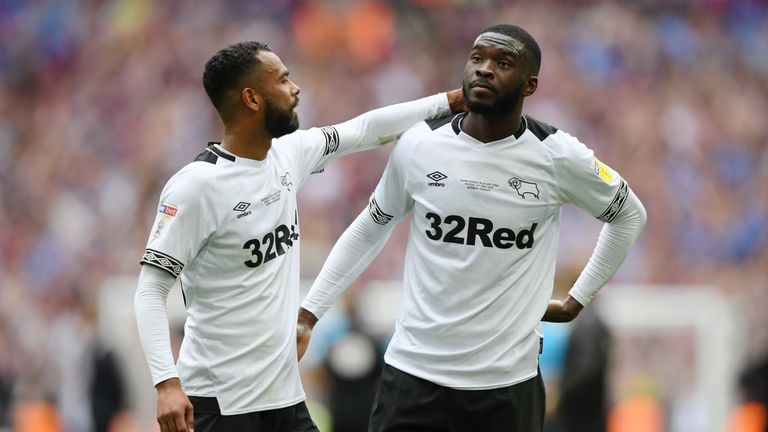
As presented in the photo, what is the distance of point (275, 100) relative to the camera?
18.3 feet

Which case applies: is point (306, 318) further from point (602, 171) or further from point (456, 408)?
point (602, 171)

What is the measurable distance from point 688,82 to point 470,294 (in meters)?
13.0

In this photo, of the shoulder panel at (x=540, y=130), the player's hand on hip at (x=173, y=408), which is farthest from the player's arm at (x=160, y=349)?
the shoulder panel at (x=540, y=130)

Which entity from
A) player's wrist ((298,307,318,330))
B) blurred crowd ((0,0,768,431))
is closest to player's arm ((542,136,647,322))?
player's wrist ((298,307,318,330))

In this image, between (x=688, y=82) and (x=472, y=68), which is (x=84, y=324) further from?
(x=688, y=82)

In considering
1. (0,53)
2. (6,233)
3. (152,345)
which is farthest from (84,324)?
(0,53)

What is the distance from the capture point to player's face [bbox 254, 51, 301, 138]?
5.58 m

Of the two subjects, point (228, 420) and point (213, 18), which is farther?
point (213, 18)

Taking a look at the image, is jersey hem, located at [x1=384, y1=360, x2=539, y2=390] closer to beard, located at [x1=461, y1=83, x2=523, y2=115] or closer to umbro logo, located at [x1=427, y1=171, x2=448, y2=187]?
umbro logo, located at [x1=427, y1=171, x2=448, y2=187]

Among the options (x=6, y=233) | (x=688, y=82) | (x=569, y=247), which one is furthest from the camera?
(x=688, y=82)

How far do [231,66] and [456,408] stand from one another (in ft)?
5.38

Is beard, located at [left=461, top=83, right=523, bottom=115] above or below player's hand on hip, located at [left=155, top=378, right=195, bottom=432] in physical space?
above

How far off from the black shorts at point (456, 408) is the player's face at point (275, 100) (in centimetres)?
111

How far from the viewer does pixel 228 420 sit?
18.1 ft
